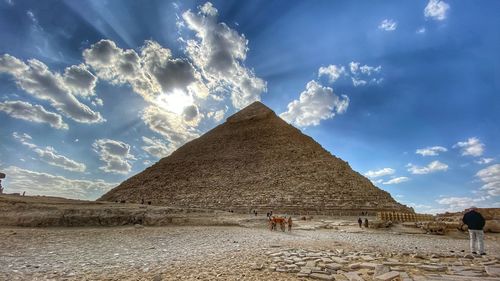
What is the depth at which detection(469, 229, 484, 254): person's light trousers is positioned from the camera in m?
Result: 8.79

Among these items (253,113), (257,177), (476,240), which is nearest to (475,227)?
(476,240)

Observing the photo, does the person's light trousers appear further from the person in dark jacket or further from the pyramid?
the pyramid

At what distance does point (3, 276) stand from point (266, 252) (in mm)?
5140

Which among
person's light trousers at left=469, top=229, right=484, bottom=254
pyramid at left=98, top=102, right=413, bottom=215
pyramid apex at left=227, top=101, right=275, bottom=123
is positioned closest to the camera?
person's light trousers at left=469, top=229, right=484, bottom=254

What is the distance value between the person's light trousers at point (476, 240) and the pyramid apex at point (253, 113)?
68.9 meters

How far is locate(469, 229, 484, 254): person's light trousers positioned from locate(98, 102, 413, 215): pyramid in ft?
96.7

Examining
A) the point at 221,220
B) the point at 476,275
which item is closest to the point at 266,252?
the point at 476,275

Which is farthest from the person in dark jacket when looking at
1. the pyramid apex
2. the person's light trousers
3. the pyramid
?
the pyramid apex

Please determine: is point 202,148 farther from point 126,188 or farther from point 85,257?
point 85,257

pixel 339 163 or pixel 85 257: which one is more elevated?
pixel 339 163

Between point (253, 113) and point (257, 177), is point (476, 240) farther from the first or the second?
point (253, 113)

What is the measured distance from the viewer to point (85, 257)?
714 centimetres

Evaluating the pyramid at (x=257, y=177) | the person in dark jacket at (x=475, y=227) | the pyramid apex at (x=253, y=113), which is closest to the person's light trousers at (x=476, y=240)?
the person in dark jacket at (x=475, y=227)

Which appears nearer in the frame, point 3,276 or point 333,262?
point 3,276
